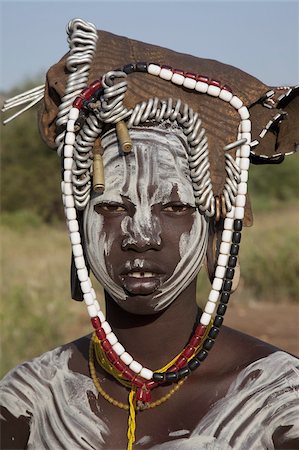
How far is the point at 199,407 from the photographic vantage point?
3.09 meters

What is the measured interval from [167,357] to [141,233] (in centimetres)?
51

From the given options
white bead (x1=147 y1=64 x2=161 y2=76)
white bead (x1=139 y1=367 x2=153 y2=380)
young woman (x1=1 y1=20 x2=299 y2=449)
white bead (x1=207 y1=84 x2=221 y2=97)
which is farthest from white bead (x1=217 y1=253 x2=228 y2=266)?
white bead (x1=147 y1=64 x2=161 y2=76)

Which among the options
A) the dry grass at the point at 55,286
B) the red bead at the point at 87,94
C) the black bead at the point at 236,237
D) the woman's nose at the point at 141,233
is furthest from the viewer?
the dry grass at the point at 55,286

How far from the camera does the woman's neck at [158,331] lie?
3.18 m

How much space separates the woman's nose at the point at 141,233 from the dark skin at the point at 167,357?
0.09ft

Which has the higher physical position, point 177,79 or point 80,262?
point 177,79

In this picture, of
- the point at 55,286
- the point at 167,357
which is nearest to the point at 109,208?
the point at 167,357

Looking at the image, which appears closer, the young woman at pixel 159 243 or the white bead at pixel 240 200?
the young woman at pixel 159 243

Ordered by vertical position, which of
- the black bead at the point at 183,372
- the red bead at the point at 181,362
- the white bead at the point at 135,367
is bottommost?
the black bead at the point at 183,372

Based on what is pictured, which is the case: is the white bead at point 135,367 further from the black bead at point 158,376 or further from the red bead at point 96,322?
the red bead at point 96,322

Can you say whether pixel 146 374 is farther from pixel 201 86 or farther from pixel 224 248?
pixel 201 86

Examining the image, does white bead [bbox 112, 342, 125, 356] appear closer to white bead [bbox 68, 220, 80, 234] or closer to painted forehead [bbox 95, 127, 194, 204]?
white bead [bbox 68, 220, 80, 234]

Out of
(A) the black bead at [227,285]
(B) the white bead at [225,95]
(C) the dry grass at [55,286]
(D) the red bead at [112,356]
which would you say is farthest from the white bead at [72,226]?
(C) the dry grass at [55,286]

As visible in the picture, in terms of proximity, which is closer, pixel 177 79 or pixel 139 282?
pixel 139 282
